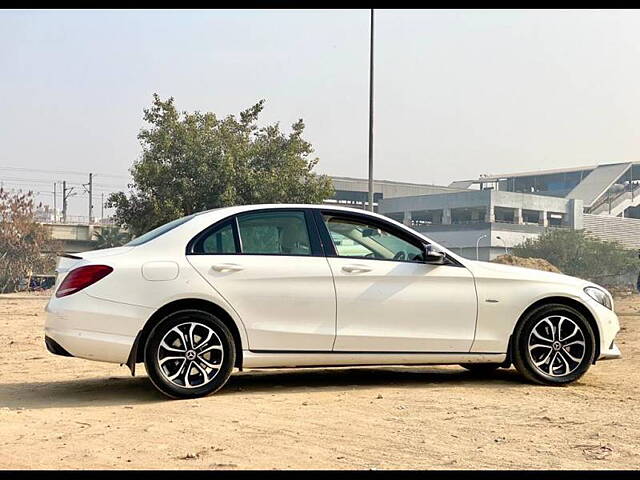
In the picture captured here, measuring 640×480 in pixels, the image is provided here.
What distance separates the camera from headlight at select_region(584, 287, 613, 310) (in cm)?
776

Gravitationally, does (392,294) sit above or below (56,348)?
above

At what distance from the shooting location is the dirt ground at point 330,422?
4.95m

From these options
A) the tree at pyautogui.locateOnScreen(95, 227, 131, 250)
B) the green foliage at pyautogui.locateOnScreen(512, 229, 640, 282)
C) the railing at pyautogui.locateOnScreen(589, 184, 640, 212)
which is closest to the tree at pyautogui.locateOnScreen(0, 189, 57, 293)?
the tree at pyautogui.locateOnScreen(95, 227, 131, 250)

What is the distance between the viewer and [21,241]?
188ft

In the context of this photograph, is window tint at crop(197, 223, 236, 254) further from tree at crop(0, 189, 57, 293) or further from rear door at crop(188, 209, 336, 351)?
tree at crop(0, 189, 57, 293)

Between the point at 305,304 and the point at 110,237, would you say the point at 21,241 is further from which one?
the point at 305,304

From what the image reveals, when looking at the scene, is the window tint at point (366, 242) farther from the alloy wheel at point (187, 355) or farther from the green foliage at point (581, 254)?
the green foliage at point (581, 254)

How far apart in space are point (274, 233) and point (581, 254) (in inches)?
1662

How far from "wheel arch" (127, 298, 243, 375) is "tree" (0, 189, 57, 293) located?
166ft

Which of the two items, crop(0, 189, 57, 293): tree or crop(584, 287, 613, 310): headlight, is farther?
crop(0, 189, 57, 293): tree

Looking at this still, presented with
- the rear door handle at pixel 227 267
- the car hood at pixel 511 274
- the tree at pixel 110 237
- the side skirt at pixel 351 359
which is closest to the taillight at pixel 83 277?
the rear door handle at pixel 227 267

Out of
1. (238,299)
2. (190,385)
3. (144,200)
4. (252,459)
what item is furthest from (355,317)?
(144,200)

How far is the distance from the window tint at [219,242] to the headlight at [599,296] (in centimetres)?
322

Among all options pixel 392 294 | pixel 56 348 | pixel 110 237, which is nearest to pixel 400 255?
pixel 392 294
